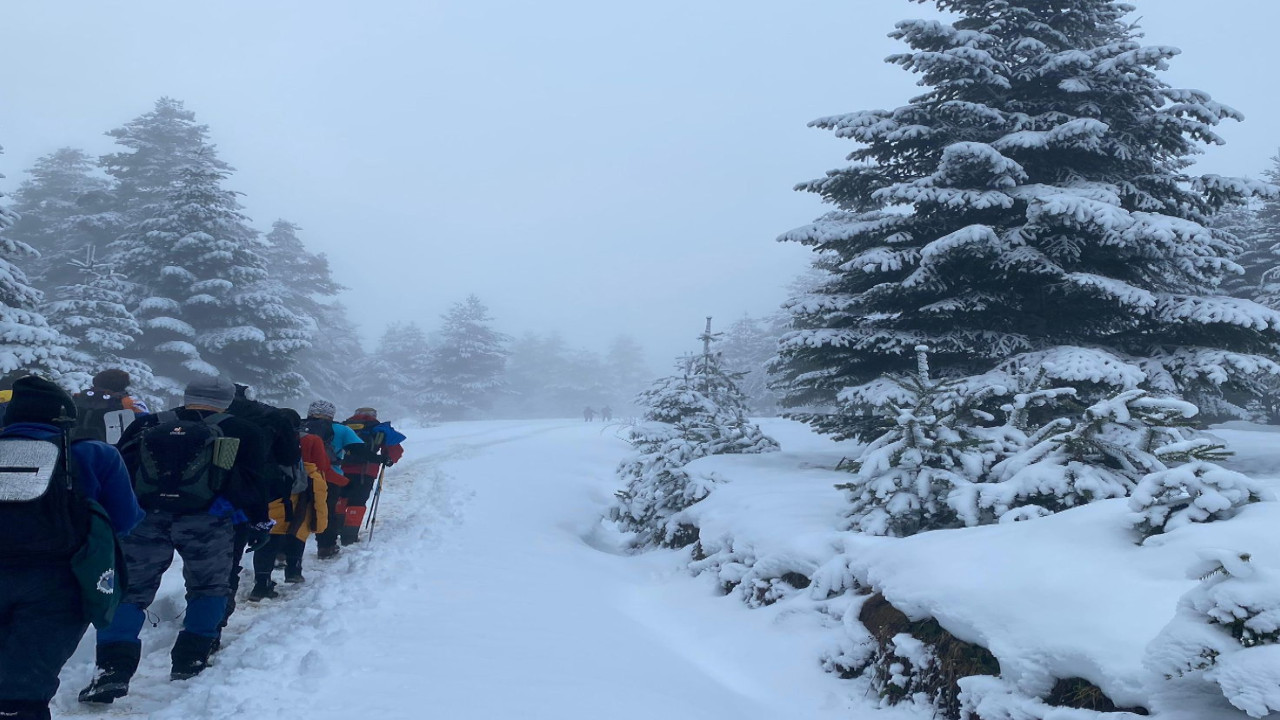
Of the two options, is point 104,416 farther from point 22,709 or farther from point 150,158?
point 150,158

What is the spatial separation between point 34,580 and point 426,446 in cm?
2381

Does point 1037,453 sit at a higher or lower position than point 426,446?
higher

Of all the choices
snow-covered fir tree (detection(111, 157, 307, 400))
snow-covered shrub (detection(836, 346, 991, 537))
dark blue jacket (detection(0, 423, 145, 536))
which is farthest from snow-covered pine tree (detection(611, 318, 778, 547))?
snow-covered fir tree (detection(111, 157, 307, 400))

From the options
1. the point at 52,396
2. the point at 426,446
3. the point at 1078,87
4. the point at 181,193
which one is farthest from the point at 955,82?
the point at 181,193

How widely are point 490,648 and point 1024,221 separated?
9725 millimetres

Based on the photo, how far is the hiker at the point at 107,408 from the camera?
800 centimetres

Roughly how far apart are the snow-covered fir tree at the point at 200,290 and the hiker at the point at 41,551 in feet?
69.9

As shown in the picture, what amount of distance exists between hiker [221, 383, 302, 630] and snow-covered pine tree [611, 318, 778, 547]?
5498 millimetres

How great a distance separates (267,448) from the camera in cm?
565

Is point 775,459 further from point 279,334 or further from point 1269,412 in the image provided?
point 1269,412

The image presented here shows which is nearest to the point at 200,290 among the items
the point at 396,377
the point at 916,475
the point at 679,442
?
the point at 679,442

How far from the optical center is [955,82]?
438 inches

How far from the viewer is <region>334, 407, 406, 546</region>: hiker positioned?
976 cm

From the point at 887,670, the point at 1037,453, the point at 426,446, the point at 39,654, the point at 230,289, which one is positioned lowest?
the point at 426,446
